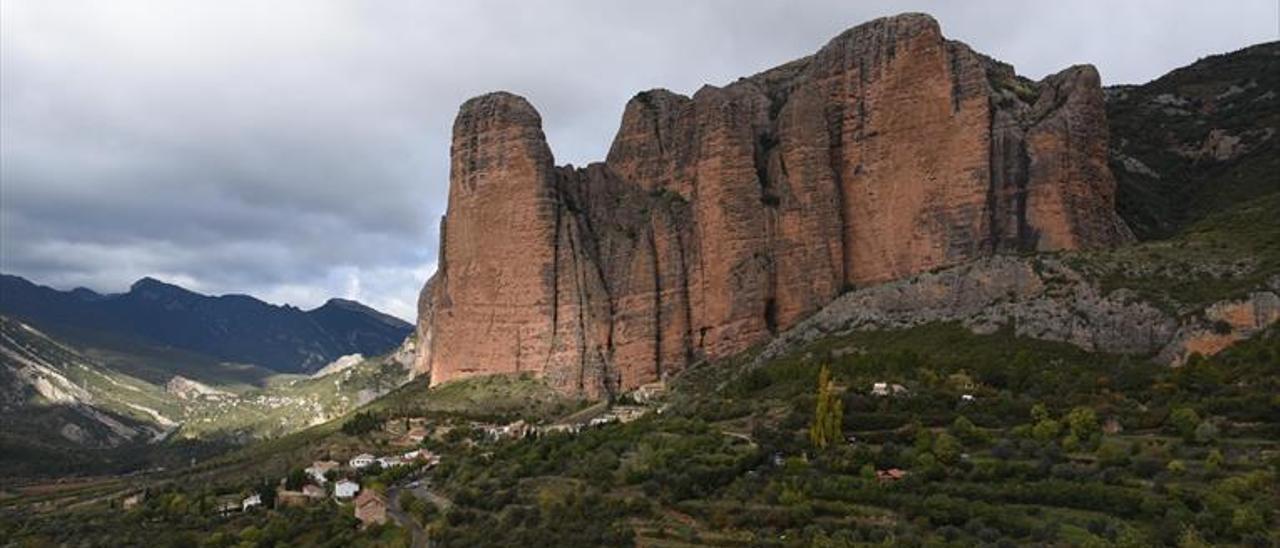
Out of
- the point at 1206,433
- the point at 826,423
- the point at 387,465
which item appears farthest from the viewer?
the point at 387,465

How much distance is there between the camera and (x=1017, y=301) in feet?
240

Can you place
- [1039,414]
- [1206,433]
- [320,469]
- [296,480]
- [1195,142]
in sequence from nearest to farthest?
[1206,433] < [1039,414] < [296,480] < [320,469] < [1195,142]

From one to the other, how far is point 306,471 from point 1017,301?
2484 inches

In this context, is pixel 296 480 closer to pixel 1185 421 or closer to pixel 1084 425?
pixel 1084 425

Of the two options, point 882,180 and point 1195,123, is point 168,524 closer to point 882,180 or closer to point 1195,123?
point 882,180

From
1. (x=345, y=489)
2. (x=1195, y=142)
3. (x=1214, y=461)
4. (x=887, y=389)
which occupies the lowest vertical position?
(x=345, y=489)

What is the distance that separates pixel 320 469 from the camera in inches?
3607

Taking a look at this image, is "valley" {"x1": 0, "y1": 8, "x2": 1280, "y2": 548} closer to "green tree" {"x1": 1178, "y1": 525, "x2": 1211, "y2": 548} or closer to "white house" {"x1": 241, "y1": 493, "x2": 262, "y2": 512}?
"green tree" {"x1": 1178, "y1": 525, "x2": 1211, "y2": 548}

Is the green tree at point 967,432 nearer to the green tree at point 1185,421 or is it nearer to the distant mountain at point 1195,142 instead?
the green tree at point 1185,421

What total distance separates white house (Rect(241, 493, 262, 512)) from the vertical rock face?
30.3 meters

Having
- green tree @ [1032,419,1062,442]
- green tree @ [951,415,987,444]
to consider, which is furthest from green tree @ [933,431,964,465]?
green tree @ [1032,419,1062,442]

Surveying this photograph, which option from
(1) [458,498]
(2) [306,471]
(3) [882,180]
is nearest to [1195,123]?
(3) [882,180]

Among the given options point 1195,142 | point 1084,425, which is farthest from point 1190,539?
point 1195,142

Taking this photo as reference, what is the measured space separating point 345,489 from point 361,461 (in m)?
13.5
